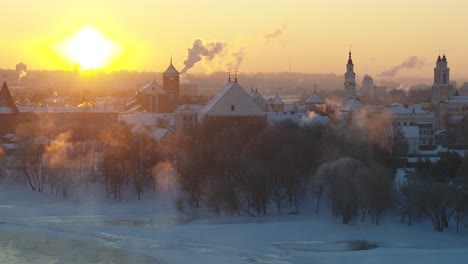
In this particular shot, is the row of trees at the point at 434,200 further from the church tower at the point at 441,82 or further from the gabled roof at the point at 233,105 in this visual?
the church tower at the point at 441,82

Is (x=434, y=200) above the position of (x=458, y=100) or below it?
below

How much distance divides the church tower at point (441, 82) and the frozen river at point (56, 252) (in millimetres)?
56958

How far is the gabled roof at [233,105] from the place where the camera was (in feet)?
149

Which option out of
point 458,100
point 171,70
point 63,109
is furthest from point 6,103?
point 458,100

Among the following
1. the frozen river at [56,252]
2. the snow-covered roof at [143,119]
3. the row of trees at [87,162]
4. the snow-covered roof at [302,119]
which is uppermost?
the snow-covered roof at [143,119]

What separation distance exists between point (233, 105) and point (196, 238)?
62.7 feet

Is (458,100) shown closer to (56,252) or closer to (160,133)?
(160,133)

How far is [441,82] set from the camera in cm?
7919

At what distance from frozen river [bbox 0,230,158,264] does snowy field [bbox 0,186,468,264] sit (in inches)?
1.1

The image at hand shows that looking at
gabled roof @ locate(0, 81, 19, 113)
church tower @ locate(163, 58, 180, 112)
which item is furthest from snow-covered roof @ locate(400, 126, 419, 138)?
church tower @ locate(163, 58, 180, 112)

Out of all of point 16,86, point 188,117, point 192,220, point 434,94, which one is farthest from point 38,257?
point 16,86

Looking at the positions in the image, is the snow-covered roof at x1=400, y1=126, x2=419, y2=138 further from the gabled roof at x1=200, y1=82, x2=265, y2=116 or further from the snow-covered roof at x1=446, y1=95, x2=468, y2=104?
the snow-covered roof at x1=446, y1=95, x2=468, y2=104

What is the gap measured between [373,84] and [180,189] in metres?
93.6

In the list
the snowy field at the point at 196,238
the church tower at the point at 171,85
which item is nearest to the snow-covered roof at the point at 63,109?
the church tower at the point at 171,85
